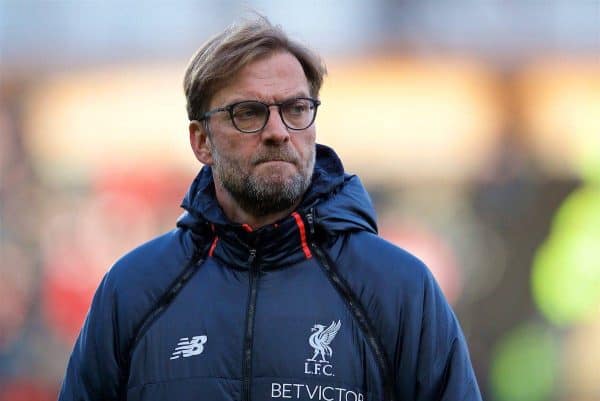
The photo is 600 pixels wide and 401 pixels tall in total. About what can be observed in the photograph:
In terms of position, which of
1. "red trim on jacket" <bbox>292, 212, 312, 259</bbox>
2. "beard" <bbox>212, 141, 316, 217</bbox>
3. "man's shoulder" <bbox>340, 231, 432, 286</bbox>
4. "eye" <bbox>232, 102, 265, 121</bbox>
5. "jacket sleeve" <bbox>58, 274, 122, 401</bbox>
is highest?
"eye" <bbox>232, 102, 265, 121</bbox>

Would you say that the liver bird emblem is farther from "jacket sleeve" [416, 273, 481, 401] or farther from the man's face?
the man's face

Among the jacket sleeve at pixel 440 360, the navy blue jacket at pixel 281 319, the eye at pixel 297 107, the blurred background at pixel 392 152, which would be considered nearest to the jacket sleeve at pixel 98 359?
the navy blue jacket at pixel 281 319

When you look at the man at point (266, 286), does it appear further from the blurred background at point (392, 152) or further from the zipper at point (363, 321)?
the blurred background at point (392, 152)

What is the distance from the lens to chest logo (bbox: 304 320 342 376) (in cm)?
272

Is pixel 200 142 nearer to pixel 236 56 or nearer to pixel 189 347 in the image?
pixel 236 56

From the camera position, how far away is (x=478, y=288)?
39.6ft

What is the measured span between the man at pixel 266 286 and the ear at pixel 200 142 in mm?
24

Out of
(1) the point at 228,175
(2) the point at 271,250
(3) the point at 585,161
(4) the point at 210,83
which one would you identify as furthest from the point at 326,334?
(3) the point at 585,161

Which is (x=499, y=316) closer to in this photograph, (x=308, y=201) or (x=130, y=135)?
(x=130, y=135)

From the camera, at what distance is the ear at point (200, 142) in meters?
3.10

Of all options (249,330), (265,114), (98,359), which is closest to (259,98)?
(265,114)

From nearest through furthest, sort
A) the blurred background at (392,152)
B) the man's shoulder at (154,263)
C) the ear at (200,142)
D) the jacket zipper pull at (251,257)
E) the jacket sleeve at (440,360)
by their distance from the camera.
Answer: the jacket sleeve at (440,360) → the jacket zipper pull at (251,257) → the man's shoulder at (154,263) → the ear at (200,142) → the blurred background at (392,152)

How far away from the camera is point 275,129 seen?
2863 millimetres

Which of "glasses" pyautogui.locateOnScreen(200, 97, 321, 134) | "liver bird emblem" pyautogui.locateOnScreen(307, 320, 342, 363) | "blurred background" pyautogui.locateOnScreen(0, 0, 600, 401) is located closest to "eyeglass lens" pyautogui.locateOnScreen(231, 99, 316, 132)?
"glasses" pyautogui.locateOnScreen(200, 97, 321, 134)
